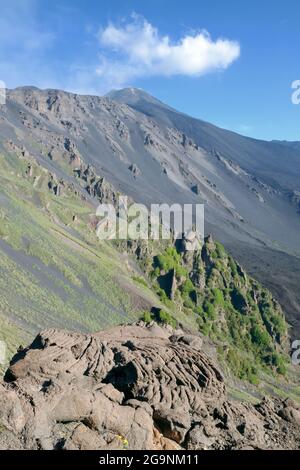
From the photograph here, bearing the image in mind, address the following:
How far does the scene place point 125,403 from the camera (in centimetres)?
1806

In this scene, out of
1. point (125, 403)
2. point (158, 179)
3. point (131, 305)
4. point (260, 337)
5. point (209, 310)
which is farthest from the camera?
point (158, 179)

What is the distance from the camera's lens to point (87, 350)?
20938 mm

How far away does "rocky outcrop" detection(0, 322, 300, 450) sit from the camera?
1516cm

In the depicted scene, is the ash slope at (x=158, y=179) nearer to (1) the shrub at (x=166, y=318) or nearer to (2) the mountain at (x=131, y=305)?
(2) the mountain at (x=131, y=305)

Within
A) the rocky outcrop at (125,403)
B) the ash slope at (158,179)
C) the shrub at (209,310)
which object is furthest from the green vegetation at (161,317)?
the ash slope at (158,179)

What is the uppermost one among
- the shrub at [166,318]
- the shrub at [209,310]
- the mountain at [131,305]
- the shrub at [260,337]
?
the mountain at [131,305]

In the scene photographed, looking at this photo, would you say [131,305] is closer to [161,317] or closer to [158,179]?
[161,317]

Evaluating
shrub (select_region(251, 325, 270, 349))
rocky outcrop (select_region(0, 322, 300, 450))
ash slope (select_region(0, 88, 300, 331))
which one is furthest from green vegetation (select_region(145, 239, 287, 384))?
rocky outcrop (select_region(0, 322, 300, 450))

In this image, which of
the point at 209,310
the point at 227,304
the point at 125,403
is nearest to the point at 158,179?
the point at 227,304

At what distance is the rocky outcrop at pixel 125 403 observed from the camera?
49.7 feet

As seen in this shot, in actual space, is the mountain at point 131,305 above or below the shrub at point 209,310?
above
